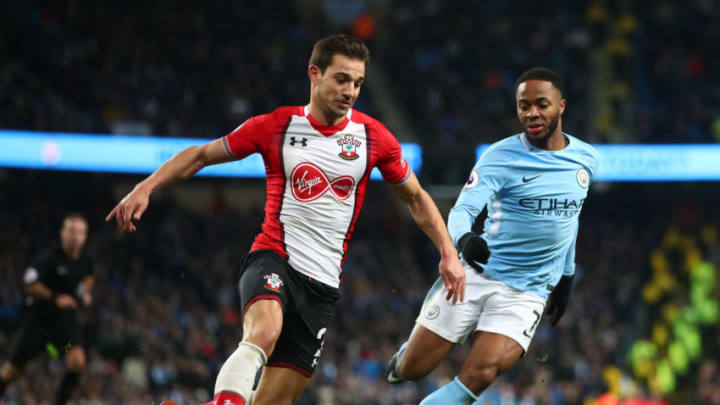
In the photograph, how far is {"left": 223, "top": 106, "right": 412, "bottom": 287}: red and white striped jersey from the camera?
4.92m

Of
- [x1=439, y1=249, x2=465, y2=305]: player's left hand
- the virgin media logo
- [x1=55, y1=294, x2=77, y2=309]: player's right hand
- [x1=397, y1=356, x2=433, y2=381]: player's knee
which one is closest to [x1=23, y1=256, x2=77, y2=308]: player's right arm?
[x1=55, y1=294, x2=77, y2=309]: player's right hand

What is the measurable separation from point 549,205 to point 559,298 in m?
0.99

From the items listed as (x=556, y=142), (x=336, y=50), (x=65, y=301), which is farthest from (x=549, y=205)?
(x=65, y=301)

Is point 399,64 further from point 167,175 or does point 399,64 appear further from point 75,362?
Answer: point 167,175

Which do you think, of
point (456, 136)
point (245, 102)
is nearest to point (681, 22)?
point (456, 136)

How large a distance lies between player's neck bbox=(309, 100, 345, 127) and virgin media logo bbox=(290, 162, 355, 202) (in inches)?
11.0

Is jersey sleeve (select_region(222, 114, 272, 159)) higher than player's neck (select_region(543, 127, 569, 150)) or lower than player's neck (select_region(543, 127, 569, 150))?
lower

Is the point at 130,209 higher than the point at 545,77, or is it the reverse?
the point at 545,77

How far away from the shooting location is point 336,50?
4.84 meters

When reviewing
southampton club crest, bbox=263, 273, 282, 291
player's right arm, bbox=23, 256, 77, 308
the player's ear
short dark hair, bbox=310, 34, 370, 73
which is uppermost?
short dark hair, bbox=310, 34, 370, 73

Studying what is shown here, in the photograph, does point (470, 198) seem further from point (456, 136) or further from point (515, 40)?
point (515, 40)

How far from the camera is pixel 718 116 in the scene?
71.0ft

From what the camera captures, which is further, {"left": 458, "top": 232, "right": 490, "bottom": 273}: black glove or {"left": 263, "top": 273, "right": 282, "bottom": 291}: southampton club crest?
{"left": 458, "top": 232, "right": 490, "bottom": 273}: black glove

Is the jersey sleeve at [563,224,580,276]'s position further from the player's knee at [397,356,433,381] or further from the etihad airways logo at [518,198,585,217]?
the player's knee at [397,356,433,381]
